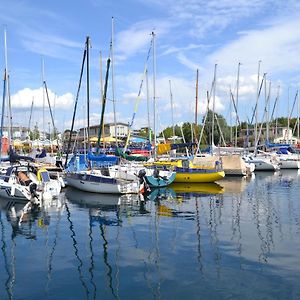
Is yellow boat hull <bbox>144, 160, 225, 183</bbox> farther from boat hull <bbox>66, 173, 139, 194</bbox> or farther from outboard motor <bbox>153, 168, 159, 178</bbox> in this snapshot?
boat hull <bbox>66, 173, 139, 194</bbox>

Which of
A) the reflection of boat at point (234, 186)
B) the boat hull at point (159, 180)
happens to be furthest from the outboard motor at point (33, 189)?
the reflection of boat at point (234, 186)

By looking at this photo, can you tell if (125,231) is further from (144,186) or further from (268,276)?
(144,186)

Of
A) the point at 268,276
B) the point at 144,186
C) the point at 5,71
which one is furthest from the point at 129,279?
the point at 5,71

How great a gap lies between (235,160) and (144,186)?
18.8 meters

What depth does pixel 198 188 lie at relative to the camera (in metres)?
33.7

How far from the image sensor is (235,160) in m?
46.2

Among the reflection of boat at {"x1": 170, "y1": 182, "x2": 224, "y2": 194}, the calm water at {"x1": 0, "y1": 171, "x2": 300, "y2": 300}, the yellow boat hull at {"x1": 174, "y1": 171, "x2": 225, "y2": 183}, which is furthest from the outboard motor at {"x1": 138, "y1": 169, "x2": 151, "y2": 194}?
the yellow boat hull at {"x1": 174, "y1": 171, "x2": 225, "y2": 183}

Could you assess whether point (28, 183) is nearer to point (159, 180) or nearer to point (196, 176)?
point (159, 180)

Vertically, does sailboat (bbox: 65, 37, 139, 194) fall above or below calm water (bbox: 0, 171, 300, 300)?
above

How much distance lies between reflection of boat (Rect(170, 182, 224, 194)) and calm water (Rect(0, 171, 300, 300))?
6.33 meters

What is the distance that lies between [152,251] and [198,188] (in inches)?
778

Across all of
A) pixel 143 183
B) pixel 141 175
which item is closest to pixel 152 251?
pixel 143 183

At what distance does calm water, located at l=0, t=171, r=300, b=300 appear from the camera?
35.4 ft

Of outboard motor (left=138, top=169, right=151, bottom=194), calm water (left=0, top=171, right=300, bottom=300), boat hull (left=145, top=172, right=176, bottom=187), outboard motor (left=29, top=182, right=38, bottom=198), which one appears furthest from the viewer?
boat hull (left=145, top=172, right=176, bottom=187)
